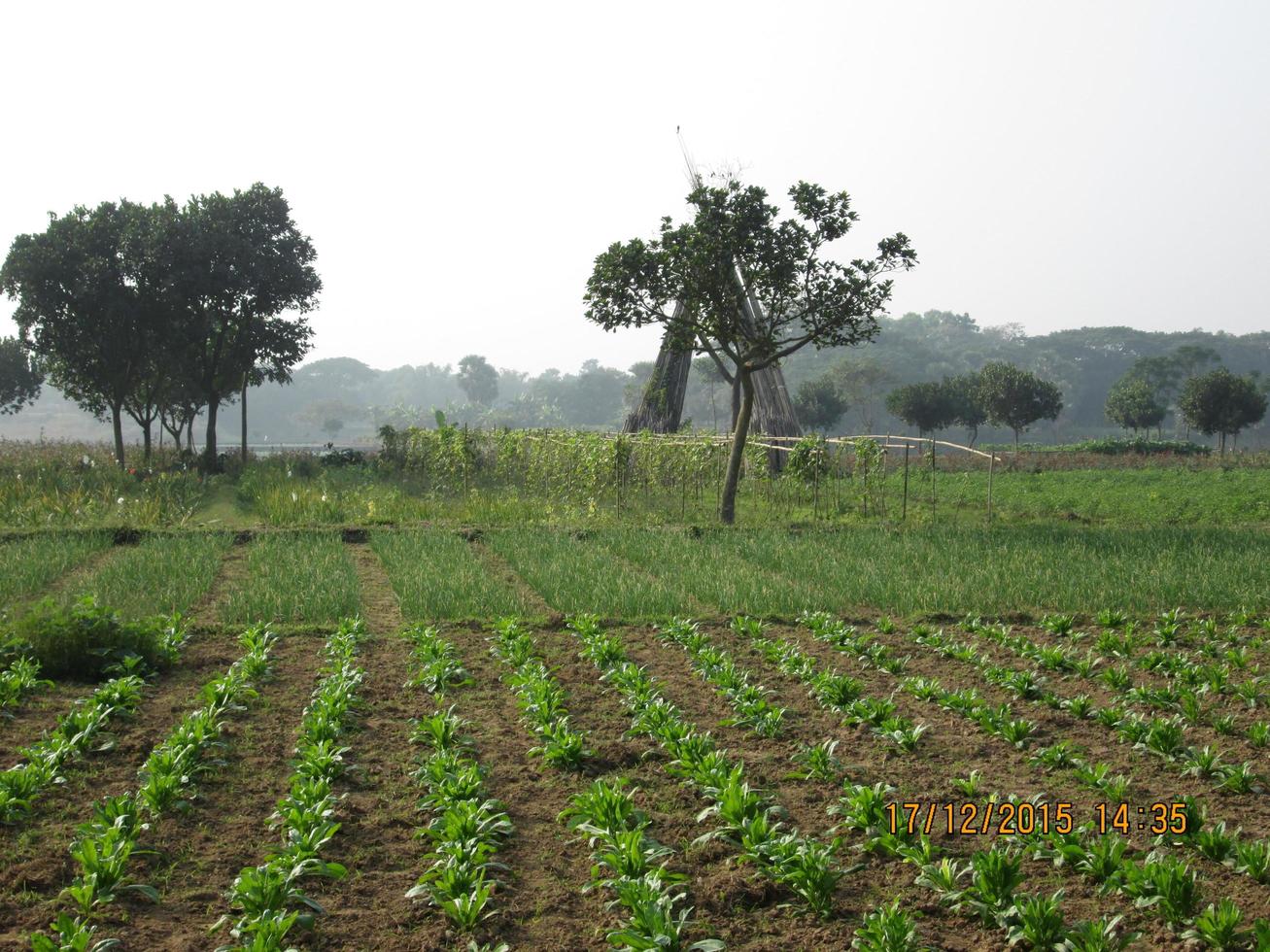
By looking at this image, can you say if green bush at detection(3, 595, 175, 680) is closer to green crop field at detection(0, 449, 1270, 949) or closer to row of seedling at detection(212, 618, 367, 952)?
green crop field at detection(0, 449, 1270, 949)

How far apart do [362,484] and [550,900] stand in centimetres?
1983

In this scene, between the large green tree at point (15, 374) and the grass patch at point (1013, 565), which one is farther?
the large green tree at point (15, 374)

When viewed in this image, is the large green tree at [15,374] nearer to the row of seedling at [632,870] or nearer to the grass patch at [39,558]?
the grass patch at [39,558]

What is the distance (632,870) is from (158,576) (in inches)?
332

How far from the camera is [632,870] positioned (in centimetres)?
405

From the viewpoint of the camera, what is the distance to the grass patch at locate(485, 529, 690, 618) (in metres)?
9.50

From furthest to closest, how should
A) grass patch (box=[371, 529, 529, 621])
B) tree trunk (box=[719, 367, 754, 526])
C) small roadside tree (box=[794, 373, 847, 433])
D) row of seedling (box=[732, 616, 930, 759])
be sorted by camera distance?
small roadside tree (box=[794, 373, 847, 433]), tree trunk (box=[719, 367, 754, 526]), grass patch (box=[371, 529, 529, 621]), row of seedling (box=[732, 616, 930, 759])

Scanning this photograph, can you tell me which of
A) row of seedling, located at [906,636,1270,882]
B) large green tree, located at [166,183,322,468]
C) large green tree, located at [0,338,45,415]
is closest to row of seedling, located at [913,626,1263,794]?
row of seedling, located at [906,636,1270,882]

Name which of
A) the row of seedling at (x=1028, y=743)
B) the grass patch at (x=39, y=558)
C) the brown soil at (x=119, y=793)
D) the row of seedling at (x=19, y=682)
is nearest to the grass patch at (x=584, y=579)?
the row of seedling at (x=1028, y=743)

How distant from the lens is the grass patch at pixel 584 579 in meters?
9.50

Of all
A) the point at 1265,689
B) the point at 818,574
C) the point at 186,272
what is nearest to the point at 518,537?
the point at 818,574

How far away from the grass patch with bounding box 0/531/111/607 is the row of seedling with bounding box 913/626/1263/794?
8.72 meters

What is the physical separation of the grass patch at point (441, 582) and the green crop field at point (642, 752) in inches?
2.4

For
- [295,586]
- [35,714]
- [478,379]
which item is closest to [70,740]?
[35,714]
